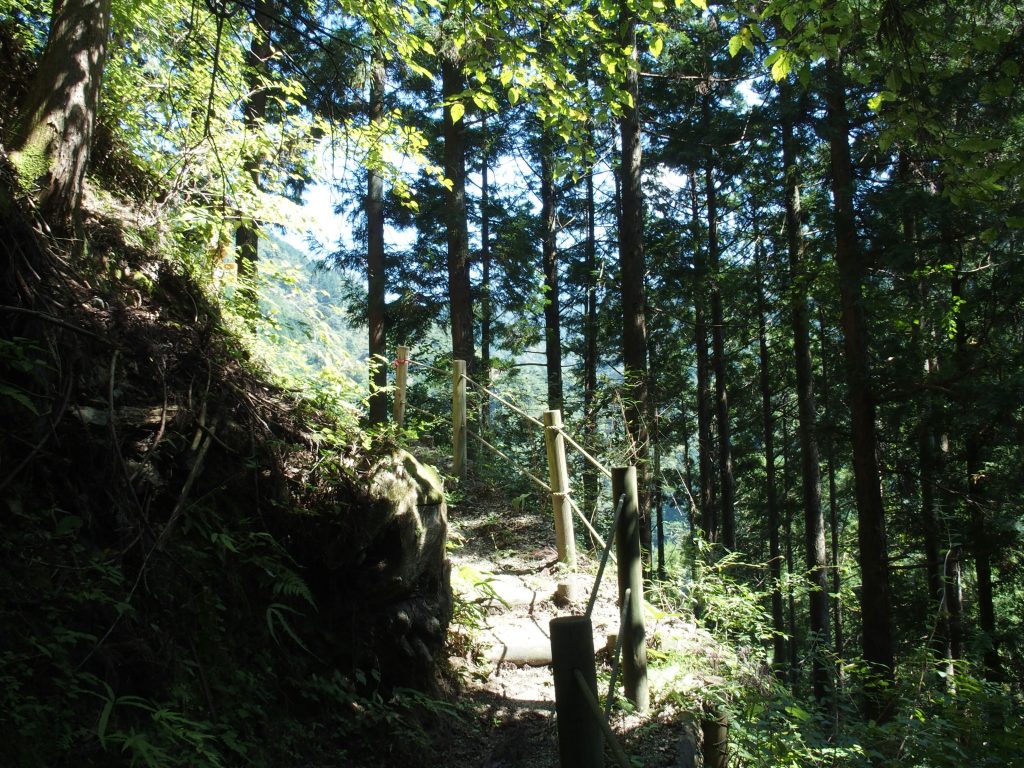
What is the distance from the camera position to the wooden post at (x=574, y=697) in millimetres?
2236

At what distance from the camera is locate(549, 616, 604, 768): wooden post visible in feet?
7.34

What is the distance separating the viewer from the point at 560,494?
20.4 ft

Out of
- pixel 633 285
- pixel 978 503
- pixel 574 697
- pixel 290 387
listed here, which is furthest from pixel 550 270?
pixel 574 697

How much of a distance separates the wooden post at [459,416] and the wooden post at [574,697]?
20.7ft

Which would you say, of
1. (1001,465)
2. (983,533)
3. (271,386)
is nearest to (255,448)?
(271,386)

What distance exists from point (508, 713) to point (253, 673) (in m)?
1.82

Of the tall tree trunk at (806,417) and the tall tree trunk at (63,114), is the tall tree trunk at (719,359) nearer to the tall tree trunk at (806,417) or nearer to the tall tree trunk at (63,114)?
the tall tree trunk at (806,417)

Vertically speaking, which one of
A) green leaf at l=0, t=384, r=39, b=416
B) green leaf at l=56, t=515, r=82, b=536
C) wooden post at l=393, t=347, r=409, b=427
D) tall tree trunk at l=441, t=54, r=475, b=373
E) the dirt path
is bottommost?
the dirt path

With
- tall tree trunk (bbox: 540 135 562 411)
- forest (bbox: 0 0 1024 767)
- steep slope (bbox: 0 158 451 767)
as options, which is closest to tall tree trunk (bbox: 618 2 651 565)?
forest (bbox: 0 0 1024 767)

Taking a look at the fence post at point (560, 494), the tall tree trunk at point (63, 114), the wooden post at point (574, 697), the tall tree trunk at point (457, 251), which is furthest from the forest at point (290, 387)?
the tall tree trunk at point (457, 251)

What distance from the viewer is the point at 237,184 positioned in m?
4.88

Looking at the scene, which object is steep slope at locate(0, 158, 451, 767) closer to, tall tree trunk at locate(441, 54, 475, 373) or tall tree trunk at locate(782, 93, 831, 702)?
tall tree trunk at locate(441, 54, 475, 373)

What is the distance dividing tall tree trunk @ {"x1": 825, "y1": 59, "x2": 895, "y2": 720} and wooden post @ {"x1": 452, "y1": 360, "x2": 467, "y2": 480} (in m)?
5.38

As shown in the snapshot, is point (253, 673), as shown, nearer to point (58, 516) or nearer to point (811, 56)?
→ point (58, 516)
